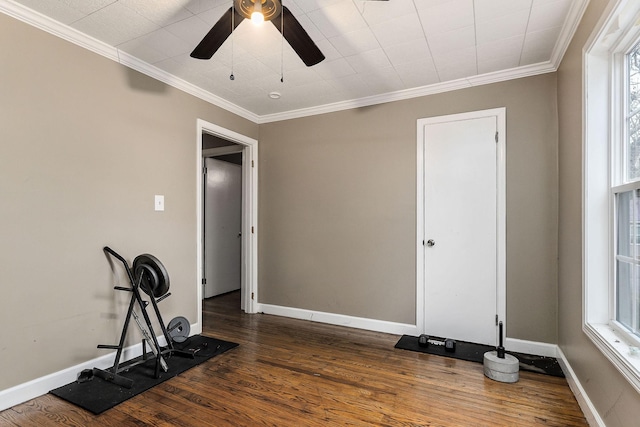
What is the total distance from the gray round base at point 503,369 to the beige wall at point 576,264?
1.20 feet

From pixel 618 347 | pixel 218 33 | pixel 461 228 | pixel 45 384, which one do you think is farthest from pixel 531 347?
pixel 45 384

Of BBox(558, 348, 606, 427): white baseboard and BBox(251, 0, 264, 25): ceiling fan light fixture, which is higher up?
BBox(251, 0, 264, 25): ceiling fan light fixture

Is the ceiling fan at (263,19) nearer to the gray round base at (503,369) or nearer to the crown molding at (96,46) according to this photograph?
the crown molding at (96,46)

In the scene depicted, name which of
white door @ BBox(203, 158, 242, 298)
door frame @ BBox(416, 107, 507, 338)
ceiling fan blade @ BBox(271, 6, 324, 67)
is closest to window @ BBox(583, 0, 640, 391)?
door frame @ BBox(416, 107, 507, 338)

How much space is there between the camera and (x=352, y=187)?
3.63m

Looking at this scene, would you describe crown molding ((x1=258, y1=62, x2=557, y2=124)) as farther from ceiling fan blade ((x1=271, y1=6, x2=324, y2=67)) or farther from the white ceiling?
ceiling fan blade ((x1=271, y1=6, x2=324, y2=67))

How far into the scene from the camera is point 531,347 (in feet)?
9.23

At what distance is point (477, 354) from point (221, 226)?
385cm

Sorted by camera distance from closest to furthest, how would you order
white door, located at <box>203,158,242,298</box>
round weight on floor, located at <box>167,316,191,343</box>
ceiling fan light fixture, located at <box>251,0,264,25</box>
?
ceiling fan light fixture, located at <box>251,0,264,25</box> < round weight on floor, located at <box>167,316,191,343</box> < white door, located at <box>203,158,242,298</box>

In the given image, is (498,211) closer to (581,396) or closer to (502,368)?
(502,368)

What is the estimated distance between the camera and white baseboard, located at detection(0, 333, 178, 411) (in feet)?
6.53

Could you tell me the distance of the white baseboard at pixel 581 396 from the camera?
1.77 meters

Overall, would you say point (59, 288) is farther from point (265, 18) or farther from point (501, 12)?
point (501, 12)

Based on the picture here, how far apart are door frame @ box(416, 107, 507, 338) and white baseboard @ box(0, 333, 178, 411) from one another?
277 cm
